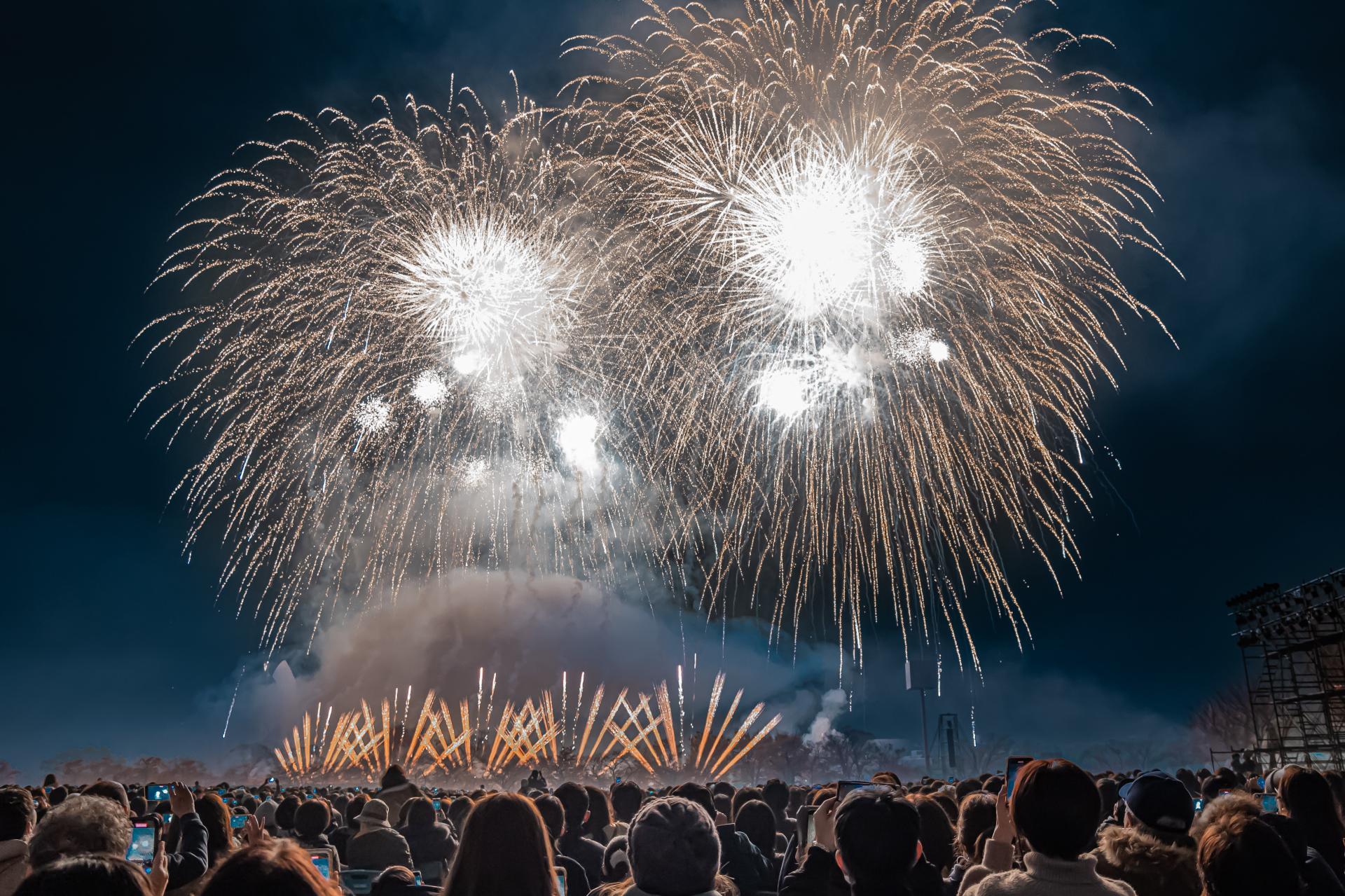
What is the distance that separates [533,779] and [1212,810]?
19.2 meters

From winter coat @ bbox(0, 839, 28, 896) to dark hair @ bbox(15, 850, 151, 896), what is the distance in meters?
3.56

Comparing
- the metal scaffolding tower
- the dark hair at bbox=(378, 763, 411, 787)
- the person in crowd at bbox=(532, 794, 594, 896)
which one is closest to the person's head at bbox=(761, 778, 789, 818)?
the person in crowd at bbox=(532, 794, 594, 896)

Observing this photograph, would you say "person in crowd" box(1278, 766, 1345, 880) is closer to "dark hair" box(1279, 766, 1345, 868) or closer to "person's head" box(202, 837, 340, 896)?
"dark hair" box(1279, 766, 1345, 868)

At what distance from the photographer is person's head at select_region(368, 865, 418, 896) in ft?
16.6

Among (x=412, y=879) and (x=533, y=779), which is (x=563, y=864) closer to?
(x=412, y=879)

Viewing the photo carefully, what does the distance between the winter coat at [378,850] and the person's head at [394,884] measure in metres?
2.13

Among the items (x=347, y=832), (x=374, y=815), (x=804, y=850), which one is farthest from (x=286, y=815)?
(x=804, y=850)

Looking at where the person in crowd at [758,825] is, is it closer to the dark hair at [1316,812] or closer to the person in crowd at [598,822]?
the person in crowd at [598,822]

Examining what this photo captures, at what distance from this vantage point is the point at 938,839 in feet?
21.5

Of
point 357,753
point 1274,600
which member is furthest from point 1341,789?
point 357,753

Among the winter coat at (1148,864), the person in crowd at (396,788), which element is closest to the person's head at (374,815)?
the person in crowd at (396,788)

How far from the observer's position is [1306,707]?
34.7 meters

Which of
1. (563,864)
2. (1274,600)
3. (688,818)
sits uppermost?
(1274,600)

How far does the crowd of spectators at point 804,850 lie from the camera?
11.6 feet
